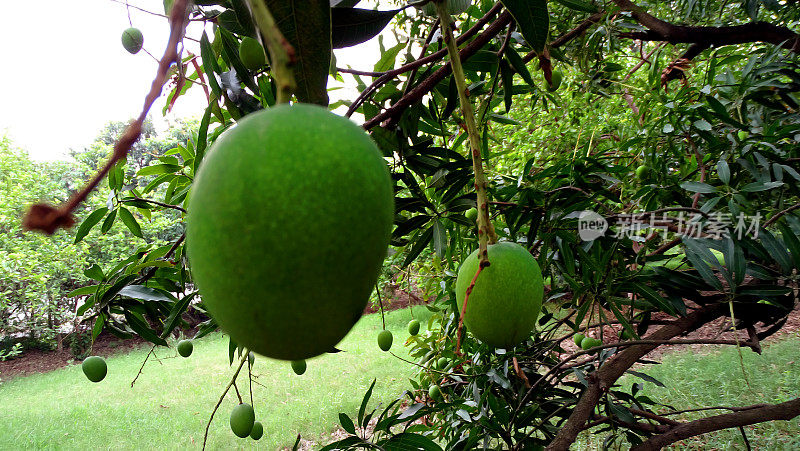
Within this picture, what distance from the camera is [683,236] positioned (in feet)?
5.01

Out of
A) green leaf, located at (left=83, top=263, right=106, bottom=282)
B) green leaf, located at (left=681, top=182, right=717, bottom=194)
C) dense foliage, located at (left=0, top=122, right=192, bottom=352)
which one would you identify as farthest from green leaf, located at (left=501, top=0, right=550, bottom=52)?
dense foliage, located at (left=0, top=122, right=192, bottom=352)

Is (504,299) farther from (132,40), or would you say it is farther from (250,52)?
(132,40)

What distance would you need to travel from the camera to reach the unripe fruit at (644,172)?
1.90 m

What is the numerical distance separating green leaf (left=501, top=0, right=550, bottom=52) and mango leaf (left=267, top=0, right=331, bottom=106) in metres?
0.28

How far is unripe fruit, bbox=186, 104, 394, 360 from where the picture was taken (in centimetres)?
36

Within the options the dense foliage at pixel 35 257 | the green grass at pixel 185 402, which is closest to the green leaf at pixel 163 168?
the green grass at pixel 185 402

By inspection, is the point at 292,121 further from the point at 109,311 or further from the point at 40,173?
the point at 40,173

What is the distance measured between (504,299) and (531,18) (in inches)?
18.8

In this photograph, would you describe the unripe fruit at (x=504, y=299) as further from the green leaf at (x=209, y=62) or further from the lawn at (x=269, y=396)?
the lawn at (x=269, y=396)

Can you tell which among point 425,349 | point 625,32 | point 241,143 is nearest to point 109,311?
point 241,143

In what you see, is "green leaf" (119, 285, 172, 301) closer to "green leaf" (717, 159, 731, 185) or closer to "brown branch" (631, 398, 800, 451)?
"brown branch" (631, 398, 800, 451)

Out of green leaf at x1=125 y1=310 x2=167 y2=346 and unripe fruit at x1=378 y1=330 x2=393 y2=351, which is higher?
green leaf at x1=125 y1=310 x2=167 y2=346

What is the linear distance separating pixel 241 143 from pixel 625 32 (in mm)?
2199

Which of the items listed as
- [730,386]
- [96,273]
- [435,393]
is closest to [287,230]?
[96,273]
